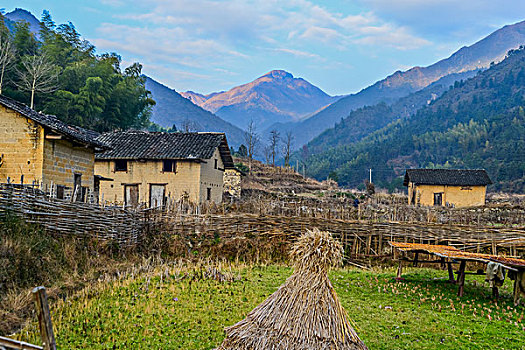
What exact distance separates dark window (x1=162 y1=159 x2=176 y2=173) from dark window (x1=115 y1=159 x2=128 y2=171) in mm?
2407

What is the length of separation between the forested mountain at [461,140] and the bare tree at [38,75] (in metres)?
41.6

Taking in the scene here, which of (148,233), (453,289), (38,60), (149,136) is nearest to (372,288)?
(453,289)

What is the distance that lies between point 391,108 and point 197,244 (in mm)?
177370

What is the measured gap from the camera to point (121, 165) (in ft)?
86.1

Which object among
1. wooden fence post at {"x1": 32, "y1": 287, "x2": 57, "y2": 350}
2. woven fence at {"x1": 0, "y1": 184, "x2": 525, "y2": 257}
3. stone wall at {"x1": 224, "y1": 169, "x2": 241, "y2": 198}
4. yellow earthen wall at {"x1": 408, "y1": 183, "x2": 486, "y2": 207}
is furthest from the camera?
stone wall at {"x1": 224, "y1": 169, "x2": 241, "y2": 198}

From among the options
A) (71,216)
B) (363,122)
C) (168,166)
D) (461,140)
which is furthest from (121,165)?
(363,122)

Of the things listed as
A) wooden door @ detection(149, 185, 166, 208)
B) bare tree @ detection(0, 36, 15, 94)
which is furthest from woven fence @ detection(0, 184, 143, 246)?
bare tree @ detection(0, 36, 15, 94)

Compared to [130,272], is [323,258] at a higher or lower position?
higher

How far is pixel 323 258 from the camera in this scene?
4.95 meters

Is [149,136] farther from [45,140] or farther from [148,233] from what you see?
[148,233]

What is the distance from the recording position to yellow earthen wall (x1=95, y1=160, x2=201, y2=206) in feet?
83.4

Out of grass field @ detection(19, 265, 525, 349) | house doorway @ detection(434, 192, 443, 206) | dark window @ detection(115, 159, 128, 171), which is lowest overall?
grass field @ detection(19, 265, 525, 349)

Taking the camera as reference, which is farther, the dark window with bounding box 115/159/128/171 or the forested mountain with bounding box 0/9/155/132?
the forested mountain with bounding box 0/9/155/132

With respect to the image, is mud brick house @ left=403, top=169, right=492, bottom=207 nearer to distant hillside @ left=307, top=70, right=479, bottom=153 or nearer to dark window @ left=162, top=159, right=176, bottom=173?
dark window @ left=162, top=159, right=176, bottom=173
